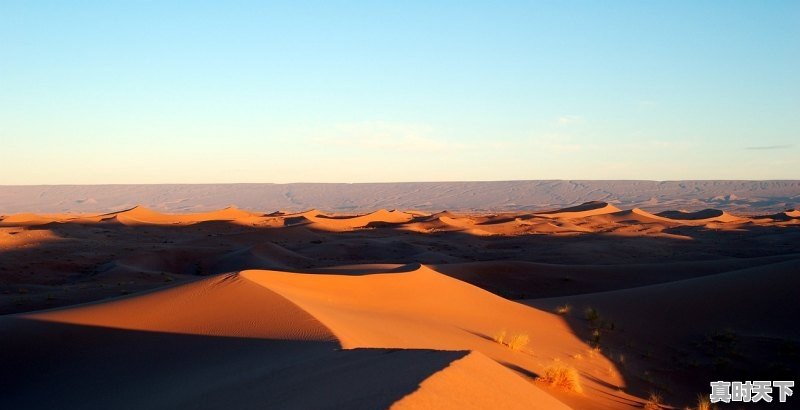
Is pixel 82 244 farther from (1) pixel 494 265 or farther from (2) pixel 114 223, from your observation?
(1) pixel 494 265

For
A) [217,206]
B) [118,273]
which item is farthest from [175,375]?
[217,206]

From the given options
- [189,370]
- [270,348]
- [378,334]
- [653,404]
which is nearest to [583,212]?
[653,404]

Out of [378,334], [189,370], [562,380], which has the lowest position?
[562,380]

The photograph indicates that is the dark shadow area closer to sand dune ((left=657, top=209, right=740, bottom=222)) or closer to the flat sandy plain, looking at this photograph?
the flat sandy plain

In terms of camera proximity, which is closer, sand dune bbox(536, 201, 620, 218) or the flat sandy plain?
the flat sandy plain

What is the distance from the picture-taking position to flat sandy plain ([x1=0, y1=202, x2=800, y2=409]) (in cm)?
630

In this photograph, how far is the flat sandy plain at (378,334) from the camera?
20.7 feet

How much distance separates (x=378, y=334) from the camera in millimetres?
9414

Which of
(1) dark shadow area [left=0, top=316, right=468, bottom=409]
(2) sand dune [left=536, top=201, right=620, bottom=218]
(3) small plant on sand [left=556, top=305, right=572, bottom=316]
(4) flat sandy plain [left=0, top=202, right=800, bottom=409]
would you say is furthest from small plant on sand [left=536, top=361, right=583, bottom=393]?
(2) sand dune [left=536, top=201, right=620, bottom=218]

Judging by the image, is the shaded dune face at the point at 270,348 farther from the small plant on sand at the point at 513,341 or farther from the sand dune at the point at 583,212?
the sand dune at the point at 583,212

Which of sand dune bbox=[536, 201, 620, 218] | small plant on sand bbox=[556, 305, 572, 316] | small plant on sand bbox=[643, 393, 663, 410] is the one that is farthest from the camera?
sand dune bbox=[536, 201, 620, 218]

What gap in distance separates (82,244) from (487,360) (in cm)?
3168

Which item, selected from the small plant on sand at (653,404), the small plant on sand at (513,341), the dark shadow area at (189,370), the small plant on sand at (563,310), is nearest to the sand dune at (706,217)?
the small plant on sand at (563,310)

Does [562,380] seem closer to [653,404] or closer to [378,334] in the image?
[653,404]
